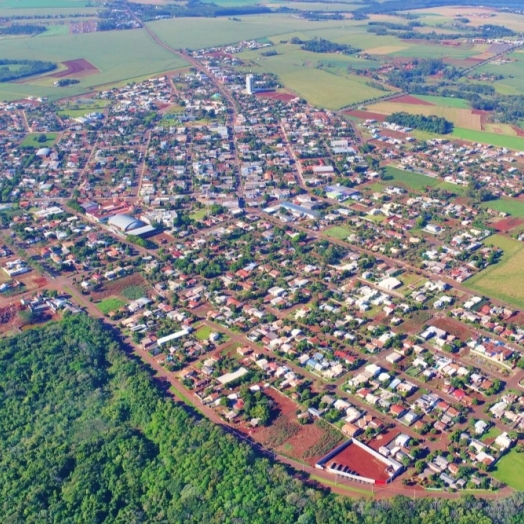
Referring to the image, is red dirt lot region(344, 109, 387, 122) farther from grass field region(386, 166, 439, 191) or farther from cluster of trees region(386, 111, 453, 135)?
grass field region(386, 166, 439, 191)

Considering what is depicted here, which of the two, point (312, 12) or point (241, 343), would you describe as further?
point (312, 12)

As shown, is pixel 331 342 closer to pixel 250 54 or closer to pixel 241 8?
pixel 250 54

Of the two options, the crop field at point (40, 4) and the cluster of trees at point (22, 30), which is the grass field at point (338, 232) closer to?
the cluster of trees at point (22, 30)

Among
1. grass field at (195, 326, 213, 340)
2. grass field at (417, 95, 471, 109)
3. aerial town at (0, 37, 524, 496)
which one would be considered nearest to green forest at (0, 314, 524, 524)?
aerial town at (0, 37, 524, 496)

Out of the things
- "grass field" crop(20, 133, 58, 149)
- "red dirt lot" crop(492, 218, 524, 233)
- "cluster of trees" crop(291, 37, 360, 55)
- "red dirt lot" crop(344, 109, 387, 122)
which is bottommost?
"grass field" crop(20, 133, 58, 149)

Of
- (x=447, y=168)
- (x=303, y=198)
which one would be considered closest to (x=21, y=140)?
(x=303, y=198)
